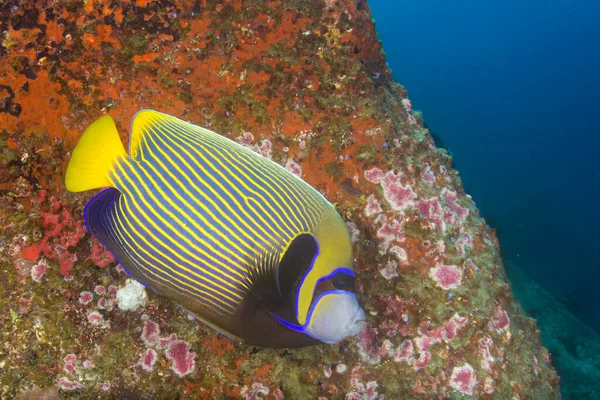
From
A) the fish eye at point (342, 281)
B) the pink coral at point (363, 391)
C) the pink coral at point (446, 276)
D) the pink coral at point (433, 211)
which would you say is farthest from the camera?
the pink coral at point (433, 211)

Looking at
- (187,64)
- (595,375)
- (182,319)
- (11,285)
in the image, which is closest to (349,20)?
(187,64)

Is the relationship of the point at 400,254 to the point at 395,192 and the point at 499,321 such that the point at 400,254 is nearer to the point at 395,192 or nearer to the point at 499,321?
the point at 395,192

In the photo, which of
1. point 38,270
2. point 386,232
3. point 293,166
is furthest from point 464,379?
point 38,270

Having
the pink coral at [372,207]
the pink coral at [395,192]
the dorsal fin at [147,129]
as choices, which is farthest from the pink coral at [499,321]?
the dorsal fin at [147,129]

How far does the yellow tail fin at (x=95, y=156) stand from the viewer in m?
1.52

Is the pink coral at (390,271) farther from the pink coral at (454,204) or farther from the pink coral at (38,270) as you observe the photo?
the pink coral at (38,270)

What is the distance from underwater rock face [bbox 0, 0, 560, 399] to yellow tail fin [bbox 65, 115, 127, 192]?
100cm

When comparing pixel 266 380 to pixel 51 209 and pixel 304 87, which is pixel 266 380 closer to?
pixel 51 209

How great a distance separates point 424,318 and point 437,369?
375 mm

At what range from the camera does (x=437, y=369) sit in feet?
8.34

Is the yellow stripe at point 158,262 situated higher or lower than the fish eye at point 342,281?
lower

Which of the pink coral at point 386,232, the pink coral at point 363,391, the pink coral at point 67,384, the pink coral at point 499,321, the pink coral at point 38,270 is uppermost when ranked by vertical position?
the pink coral at point 386,232

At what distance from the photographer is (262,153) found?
262cm

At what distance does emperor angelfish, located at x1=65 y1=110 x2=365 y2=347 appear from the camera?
1406mm
